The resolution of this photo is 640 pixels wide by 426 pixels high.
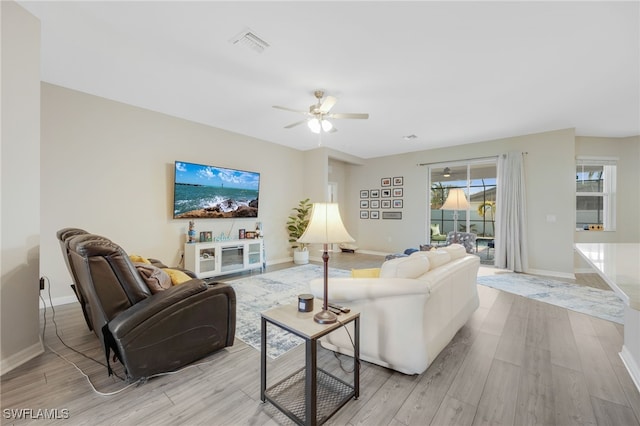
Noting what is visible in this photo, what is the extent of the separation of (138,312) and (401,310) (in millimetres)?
1775

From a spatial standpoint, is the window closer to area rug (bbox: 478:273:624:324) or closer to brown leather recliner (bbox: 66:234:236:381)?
area rug (bbox: 478:273:624:324)

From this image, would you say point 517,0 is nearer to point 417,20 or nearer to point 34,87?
point 417,20

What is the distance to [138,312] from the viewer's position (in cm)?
175

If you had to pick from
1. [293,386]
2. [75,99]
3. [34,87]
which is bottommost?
[293,386]

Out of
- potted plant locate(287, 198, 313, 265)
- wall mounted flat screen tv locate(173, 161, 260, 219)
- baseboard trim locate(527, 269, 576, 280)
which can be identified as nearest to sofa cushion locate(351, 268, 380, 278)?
wall mounted flat screen tv locate(173, 161, 260, 219)

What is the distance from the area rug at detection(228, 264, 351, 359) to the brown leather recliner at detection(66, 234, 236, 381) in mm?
576

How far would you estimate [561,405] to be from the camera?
64.9 inches

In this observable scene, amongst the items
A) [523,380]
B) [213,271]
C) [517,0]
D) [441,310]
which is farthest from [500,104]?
[213,271]

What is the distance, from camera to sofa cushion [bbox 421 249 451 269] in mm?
2275

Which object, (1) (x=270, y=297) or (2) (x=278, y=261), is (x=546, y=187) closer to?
(1) (x=270, y=297)

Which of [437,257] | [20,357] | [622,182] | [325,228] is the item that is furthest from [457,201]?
[20,357]

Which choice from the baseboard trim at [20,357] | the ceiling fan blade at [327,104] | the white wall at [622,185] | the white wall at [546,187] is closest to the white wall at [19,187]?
the baseboard trim at [20,357]

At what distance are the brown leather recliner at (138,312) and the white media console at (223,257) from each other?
2.27 meters

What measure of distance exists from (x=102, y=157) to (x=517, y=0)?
4812 mm
